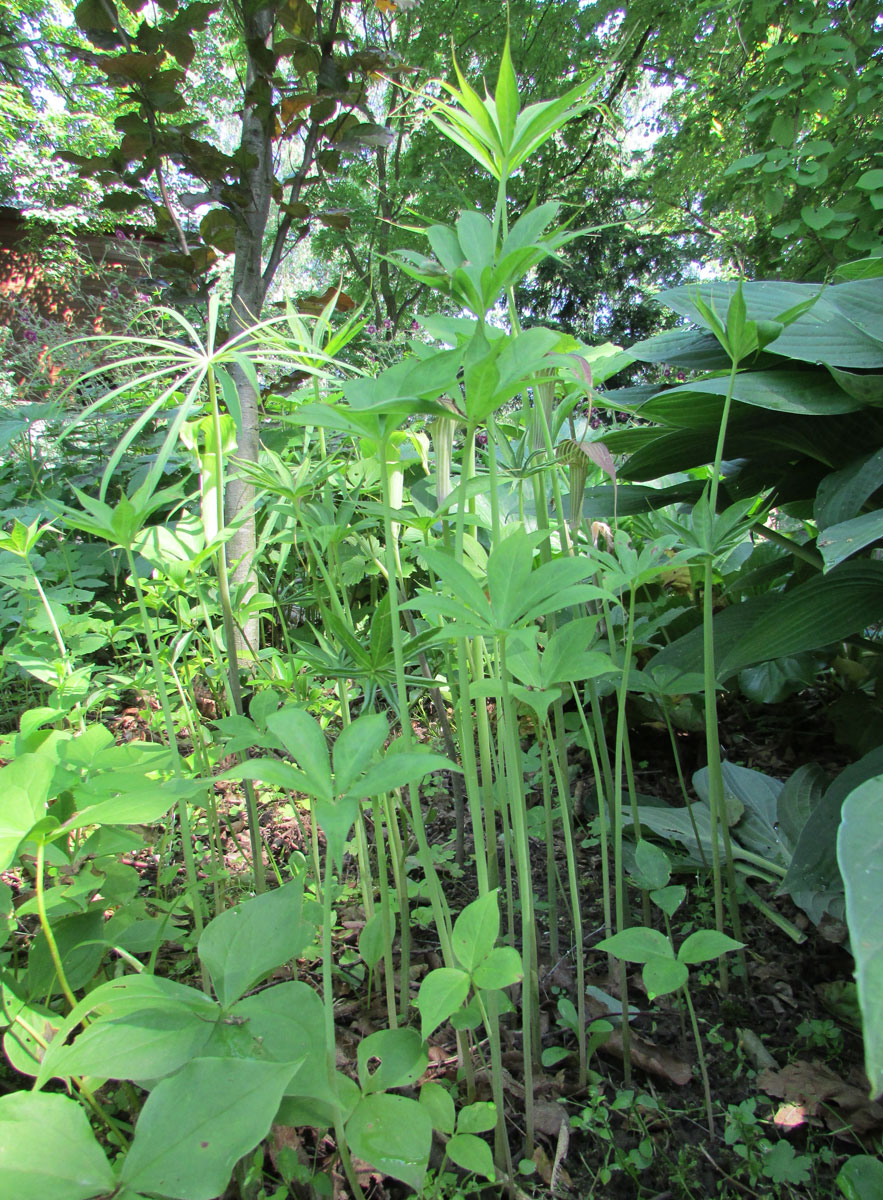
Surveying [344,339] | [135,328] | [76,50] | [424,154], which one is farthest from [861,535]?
[424,154]

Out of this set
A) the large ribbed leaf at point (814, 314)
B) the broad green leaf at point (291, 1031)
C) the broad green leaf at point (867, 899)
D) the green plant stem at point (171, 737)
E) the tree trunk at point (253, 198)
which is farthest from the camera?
the tree trunk at point (253, 198)

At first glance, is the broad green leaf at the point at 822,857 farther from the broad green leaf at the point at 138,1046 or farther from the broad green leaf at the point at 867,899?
the broad green leaf at the point at 138,1046

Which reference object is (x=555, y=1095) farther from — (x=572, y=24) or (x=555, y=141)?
(x=555, y=141)

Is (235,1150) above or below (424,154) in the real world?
below

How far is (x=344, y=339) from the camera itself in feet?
2.41

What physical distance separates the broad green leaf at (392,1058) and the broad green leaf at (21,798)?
29 centimetres

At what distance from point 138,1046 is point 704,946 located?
0.45m

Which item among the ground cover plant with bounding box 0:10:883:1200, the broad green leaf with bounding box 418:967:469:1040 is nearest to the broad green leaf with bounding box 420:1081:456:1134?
→ the ground cover plant with bounding box 0:10:883:1200

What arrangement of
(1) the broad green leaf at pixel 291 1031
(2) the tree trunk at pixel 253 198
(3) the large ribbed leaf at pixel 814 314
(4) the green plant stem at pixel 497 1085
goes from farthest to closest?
(2) the tree trunk at pixel 253 198 → (3) the large ribbed leaf at pixel 814 314 → (4) the green plant stem at pixel 497 1085 → (1) the broad green leaf at pixel 291 1031

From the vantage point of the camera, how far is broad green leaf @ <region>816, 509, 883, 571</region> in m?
0.63

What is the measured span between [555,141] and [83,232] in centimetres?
590

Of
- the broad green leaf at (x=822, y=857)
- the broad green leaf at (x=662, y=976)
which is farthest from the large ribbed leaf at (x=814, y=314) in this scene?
the broad green leaf at (x=662, y=976)

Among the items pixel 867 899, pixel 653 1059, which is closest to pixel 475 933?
pixel 867 899

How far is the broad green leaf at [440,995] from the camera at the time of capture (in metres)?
0.42
